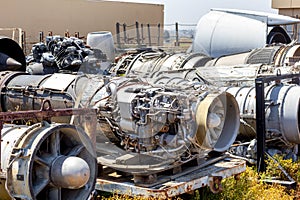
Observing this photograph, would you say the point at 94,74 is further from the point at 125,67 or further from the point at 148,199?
the point at 125,67

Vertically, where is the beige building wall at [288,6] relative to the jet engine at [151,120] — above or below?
above

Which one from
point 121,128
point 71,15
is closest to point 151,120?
point 121,128

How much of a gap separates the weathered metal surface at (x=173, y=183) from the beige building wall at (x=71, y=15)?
1384 centimetres

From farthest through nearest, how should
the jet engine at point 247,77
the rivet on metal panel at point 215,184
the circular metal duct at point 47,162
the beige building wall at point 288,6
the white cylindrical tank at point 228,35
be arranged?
1. the beige building wall at point 288,6
2. the white cylindrical tank at point 228,35
3. the jet engine at point 247,77
4. the rivet on metal panel at point 215,184
5. the circular metal duct at point 47,162

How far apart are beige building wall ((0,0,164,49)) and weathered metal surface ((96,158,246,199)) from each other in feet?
45.4

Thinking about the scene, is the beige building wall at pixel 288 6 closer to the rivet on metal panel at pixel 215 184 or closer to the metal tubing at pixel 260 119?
the metal tubing at pixel 260 119

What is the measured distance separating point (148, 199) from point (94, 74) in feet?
5.29

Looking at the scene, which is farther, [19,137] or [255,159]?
[255,159]

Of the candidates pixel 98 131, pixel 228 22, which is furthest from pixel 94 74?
pixel 228 22

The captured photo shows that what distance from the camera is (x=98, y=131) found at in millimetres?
4703

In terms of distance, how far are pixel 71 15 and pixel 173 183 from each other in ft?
54.6

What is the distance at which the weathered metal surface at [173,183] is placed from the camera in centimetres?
439

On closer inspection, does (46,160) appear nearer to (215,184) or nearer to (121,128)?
(121,128)

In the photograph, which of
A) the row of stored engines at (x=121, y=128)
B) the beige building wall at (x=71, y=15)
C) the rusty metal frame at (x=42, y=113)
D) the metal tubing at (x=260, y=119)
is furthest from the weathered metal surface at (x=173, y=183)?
the beige building wall at (x=71, y=15)
